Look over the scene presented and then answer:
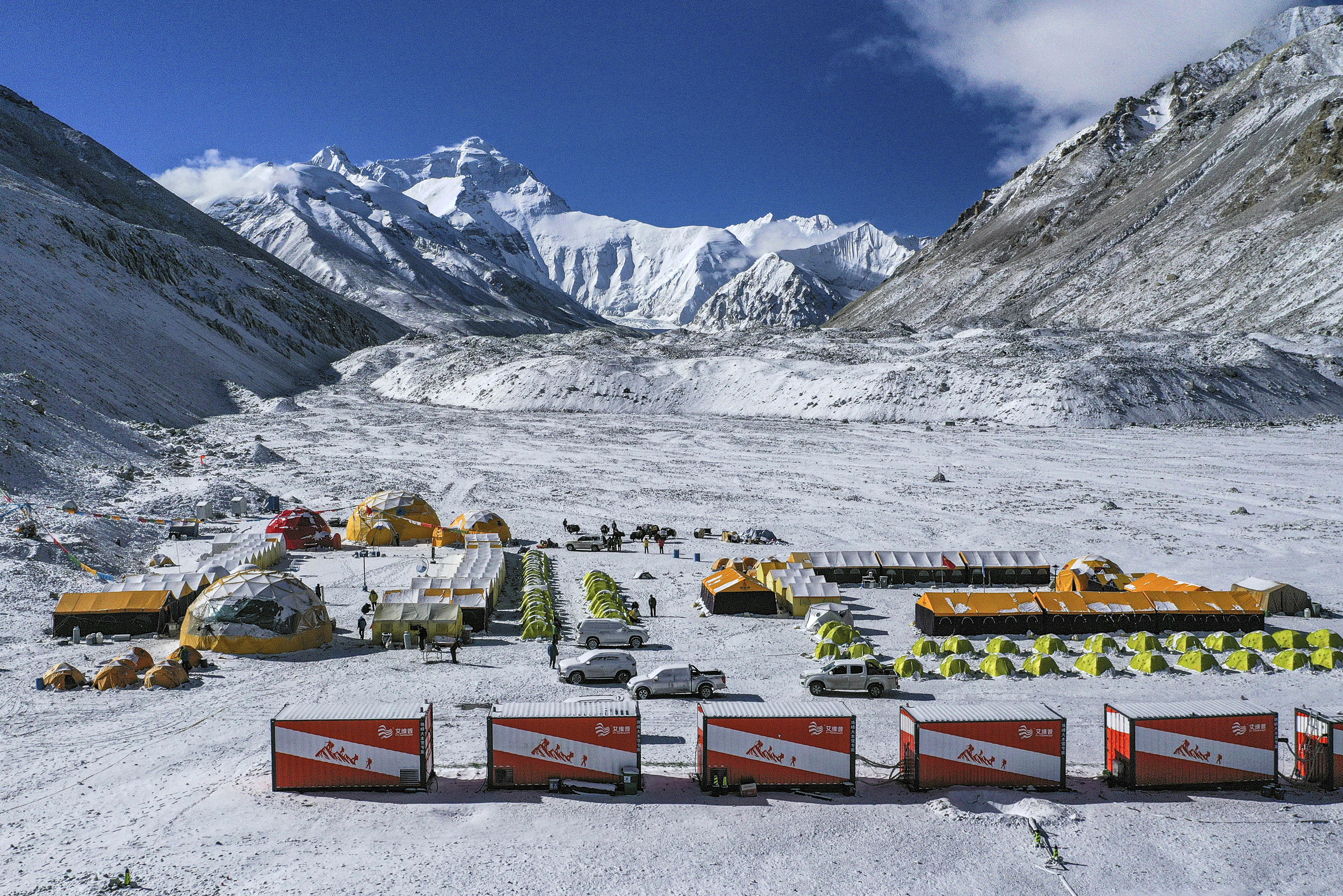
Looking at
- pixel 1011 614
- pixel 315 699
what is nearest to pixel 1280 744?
pixel 1011 614

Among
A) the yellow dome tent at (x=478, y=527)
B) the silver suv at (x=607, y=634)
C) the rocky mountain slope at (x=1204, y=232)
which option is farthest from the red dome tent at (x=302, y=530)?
the rocky mountain slope at (x=1204, y=232)

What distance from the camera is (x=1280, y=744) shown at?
1875 centimetres

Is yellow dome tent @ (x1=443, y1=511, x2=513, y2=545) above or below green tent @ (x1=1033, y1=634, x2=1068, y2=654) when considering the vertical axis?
above

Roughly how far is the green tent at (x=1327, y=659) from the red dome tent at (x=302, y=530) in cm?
3878

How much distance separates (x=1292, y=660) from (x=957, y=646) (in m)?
9.10

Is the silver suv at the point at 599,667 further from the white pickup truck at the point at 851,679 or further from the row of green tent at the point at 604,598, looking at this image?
→ the white pickup truck at the point at 851,679

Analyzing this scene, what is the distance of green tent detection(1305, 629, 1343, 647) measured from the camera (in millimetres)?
25734

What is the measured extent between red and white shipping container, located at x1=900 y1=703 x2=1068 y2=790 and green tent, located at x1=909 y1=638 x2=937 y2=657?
30.4 ft

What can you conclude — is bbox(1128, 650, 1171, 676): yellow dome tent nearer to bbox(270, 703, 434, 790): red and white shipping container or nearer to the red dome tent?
bbox(270, 703, 434, 790): red and white shipping container

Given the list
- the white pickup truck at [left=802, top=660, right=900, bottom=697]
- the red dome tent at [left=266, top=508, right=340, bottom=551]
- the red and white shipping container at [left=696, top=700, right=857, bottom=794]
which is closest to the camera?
the red and white shipping container at [left=696, top=700, right=857, bottom=794]

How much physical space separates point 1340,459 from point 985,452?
24.2 m

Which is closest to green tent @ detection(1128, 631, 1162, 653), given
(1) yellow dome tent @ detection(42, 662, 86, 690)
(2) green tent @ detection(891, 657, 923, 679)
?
(2) green tent @ detection(891, 657, 923, 679)

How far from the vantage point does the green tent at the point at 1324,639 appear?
2573 centimetres

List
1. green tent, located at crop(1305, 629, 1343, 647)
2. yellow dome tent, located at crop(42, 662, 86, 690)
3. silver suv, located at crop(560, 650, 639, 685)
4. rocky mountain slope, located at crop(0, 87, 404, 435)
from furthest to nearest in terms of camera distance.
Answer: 1. rocky mountain slope, located at crop(0, 87, 404, 435)
2. green tent, located at crop(1305, 629, 1343, 647)
3. silver suv, located at crop(560, 650, 639, 685)
4. yellow dome tent, located at crop(42, 662, 86, 690)
